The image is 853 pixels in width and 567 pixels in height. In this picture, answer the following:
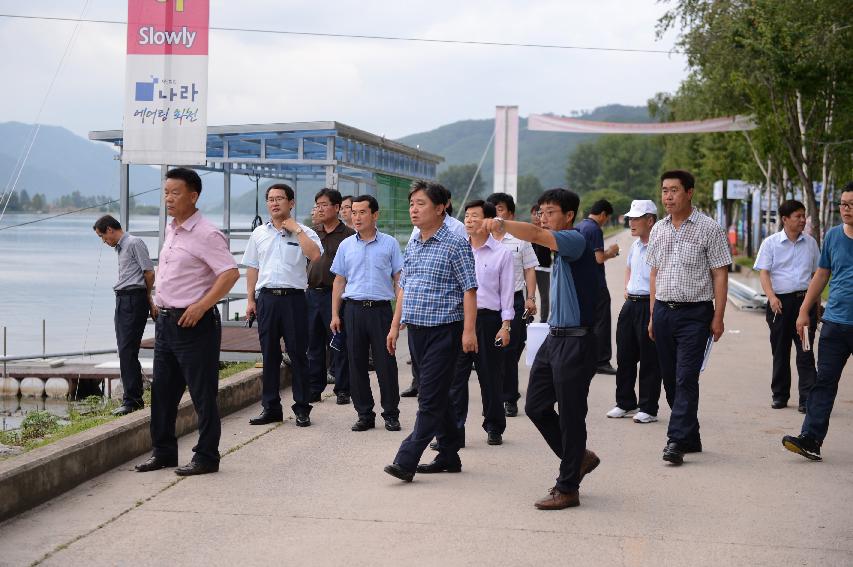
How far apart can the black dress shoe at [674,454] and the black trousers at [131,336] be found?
5.13 metres

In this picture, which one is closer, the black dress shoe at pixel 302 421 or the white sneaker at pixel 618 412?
the black dress shoe at pixel 302 421

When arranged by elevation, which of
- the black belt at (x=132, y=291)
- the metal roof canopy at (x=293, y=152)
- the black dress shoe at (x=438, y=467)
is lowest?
the black dress shoe at (x=438, y=467)

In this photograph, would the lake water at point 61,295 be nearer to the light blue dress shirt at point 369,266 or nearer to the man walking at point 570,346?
the light blue dress shirt at point 369,266

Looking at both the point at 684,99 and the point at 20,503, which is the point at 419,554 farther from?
the point at 684,99

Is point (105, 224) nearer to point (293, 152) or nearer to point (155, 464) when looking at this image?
point (155, 464)

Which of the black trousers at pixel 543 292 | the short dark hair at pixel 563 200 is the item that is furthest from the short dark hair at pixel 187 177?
the black trousers at pixel 543 292

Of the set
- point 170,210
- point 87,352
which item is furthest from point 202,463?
point 87,352

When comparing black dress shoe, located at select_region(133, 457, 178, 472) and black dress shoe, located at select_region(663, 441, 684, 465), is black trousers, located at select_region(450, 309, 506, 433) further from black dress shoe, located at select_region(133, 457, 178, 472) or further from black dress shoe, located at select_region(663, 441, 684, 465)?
black dress shoe, located at select_region(133, 457, 178, 472)

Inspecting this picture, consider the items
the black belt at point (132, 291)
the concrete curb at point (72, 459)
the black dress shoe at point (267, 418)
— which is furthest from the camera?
the black belt at point (132, 291)

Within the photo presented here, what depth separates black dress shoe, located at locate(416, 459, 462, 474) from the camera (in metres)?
7.12

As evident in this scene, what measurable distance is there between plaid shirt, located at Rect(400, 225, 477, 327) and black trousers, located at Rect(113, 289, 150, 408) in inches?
159

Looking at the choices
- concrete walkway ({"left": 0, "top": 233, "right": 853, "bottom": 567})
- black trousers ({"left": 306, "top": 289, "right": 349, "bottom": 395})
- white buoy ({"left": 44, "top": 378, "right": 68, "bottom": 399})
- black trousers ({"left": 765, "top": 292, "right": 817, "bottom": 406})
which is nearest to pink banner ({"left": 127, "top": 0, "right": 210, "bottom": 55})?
black trousers ({"left": 306, "top": 289, "right": 349, "bottom": 395})

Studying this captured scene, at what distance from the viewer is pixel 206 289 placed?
6.99 metres

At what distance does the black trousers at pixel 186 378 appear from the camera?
7.00 m
